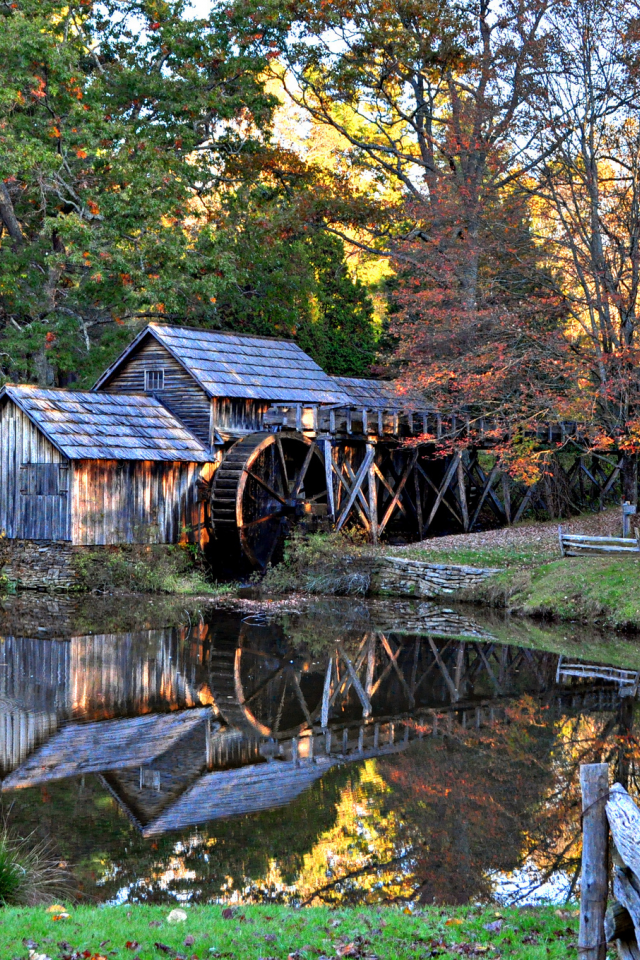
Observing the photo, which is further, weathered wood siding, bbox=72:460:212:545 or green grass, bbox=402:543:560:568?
weathered wood siding, bbox=72:460:212:545

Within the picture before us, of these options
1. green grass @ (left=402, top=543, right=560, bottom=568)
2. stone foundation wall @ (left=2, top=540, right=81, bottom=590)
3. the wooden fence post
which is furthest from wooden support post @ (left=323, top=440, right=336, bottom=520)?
the wooden fence post

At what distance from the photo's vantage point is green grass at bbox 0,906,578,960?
18.0ft

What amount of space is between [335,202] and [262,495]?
10.4m

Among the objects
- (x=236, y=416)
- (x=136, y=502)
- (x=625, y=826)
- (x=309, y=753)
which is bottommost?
(x=309, y=753)

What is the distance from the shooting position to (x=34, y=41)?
25047 mm

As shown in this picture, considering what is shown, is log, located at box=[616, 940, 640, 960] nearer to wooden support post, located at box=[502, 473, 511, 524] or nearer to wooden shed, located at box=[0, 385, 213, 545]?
wooden shed, located at box=[0, 385, 213, 545]

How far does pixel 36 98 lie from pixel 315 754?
21.5 meters

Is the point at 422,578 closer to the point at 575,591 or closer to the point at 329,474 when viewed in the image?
the point at 575,591

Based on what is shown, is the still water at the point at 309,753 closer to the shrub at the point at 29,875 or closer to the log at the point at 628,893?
the shrub at the point at 29,875

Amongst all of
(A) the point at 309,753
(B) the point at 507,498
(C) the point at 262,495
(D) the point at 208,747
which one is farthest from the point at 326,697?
(B) the point at 507,498

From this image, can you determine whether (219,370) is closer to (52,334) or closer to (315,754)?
(52,334)

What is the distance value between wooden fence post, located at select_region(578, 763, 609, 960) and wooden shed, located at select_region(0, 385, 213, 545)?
56.5ft

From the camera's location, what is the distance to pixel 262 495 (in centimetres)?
2494

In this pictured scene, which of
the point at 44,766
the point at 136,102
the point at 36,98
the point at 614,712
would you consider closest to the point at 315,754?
the point at 44,766
